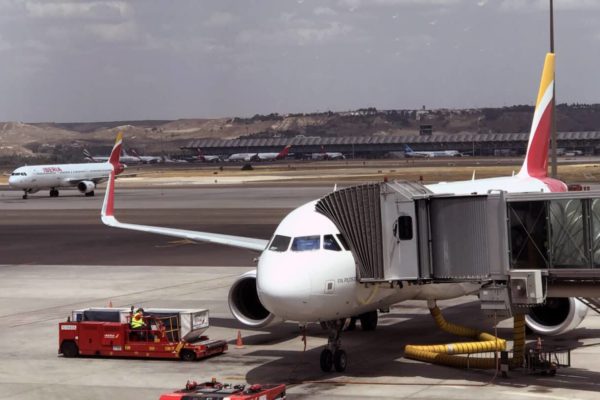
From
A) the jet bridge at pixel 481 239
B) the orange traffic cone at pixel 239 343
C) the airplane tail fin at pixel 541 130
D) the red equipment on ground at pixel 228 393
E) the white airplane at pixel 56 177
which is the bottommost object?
the red equipment on ground at pixel 228 393

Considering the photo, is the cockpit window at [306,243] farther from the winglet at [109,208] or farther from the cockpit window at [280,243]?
the winglet at [109,208]

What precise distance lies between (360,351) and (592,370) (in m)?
6.10

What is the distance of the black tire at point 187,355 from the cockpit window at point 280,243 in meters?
4.42

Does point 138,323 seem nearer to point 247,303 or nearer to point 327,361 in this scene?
point 247,303

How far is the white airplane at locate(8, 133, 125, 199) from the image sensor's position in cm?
11000

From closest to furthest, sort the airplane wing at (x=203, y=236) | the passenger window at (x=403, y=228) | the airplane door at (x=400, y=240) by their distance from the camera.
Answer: the airplane door at (x=400, y=240) → the passenger window at (x=403, y=228) → the airplane wing at (x=203, y=236)

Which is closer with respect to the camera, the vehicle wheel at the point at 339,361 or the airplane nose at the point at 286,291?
the airplane nose at the point at 286,291

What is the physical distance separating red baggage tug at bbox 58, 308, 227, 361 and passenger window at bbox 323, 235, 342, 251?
5.46 m

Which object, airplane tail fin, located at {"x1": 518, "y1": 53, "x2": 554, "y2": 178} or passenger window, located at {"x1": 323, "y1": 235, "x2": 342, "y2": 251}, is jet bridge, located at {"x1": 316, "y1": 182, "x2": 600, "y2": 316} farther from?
airplane tail fin, located at {"x1": 518, "y1": 53, "x2": 554, "y2": 178}

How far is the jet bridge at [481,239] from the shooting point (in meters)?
23.5

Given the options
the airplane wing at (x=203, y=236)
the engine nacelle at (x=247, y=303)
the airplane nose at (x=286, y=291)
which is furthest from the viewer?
the airplane wing at (x=203, y=236)

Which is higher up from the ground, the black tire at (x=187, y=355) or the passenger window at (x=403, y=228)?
the passenger window at (x=403, y=228)

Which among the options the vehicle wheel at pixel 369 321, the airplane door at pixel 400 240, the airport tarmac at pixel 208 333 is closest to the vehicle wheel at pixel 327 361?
the airport tarmac at pixel 208 333

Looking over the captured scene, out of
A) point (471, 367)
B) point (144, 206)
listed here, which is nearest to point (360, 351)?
point (471, 367)
